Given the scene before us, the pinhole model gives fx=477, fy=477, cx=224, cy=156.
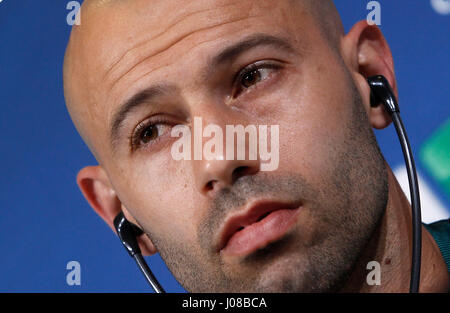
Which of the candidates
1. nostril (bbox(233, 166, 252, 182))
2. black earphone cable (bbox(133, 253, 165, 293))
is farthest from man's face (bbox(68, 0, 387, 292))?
black earphone cable (bbox(133, 253, 165, 293))

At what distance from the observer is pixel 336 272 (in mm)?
947

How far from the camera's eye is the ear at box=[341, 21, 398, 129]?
3.86 ft

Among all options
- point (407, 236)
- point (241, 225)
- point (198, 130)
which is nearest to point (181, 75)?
point (198, 130)

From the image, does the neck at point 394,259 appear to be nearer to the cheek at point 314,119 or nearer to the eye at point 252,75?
the cheek at point 314,119

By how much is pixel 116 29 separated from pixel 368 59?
64 cm

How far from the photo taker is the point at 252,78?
3.49ft

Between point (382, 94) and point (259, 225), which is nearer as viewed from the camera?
point (259, 225)

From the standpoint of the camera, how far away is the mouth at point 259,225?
2.98ft

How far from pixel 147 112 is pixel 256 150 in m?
0.31

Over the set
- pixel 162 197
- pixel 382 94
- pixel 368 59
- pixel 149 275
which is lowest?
pixel 149 275

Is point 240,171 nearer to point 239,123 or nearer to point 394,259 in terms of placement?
point 239,123

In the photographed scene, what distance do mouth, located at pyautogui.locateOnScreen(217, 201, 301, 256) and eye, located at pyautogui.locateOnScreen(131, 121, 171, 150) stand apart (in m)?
0.32

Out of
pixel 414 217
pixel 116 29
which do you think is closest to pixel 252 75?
pixel 116 29

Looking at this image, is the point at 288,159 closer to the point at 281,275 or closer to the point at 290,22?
the point at 281,275
